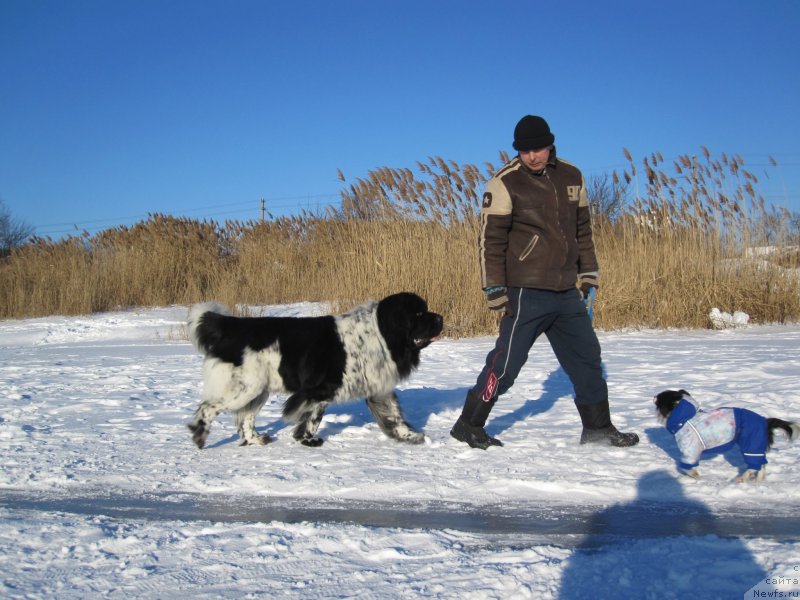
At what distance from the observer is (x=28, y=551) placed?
120 inches

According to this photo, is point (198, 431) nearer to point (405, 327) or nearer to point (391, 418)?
point (391, 418)

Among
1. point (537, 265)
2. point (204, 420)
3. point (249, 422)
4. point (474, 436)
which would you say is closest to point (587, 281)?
point (537, 265)

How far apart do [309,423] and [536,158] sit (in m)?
2.35

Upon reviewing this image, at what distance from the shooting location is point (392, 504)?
3.76 metres

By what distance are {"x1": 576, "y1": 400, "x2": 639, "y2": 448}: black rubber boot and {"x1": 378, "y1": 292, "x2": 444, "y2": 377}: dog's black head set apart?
121 centimetres

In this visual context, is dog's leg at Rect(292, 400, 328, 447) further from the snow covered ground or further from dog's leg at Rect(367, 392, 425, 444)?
dog's leg at Rect(367, 392, 425, 444)

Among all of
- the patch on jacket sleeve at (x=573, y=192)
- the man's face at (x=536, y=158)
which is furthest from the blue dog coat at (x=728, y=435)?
the man's face at (x=536, y=158)

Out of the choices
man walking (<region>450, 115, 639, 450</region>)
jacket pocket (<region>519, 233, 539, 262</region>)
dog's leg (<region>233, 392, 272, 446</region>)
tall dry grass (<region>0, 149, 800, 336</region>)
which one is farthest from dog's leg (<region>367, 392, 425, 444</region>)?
tall dry grass (<region>0, 149, 800, 336</region>)

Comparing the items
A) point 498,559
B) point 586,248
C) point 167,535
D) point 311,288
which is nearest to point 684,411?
point 586,248

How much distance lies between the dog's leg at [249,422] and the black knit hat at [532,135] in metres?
2.48

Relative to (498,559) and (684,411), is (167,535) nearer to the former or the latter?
(498,559)

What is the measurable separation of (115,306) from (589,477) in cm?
1361

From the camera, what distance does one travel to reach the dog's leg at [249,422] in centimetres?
512

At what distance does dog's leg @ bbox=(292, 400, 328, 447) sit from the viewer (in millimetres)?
5039
